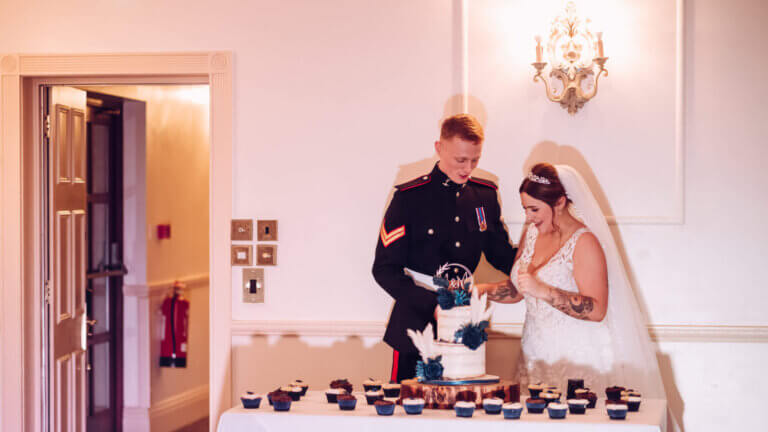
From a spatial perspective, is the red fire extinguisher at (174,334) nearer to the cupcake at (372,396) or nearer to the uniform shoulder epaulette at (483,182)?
the uniform shoulder epaulette at (483,182)

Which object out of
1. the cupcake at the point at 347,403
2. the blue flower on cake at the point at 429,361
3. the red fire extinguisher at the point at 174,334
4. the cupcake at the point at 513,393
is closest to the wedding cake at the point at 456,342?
the blue flower on cake at the point at 429,361

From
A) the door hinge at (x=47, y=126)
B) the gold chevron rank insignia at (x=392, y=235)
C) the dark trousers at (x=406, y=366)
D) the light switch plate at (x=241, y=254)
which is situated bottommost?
the dark trousers at (x=406, y=366)

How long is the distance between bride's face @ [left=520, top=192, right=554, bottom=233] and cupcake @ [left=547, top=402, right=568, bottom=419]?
Result: 0.92m

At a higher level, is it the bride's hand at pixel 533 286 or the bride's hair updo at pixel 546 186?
the bride's hair updo at pixel 546 186

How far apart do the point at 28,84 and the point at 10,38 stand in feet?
0.80

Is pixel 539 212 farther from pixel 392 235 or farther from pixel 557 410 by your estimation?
pixel 557 410

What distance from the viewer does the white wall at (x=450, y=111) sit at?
12.1ft

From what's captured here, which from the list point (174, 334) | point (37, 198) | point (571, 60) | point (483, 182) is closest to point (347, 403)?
point (483, 182)

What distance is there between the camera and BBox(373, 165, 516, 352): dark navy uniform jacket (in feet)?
10.8

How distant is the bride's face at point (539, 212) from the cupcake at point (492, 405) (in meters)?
0.93

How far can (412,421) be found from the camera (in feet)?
7.98

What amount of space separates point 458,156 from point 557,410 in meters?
1.17

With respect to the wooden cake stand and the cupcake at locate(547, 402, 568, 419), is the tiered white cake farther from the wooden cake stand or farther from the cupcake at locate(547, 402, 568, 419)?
the cupcake at locate(547, 402, 568, 419)

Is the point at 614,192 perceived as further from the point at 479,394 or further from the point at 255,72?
the point at 255,72
